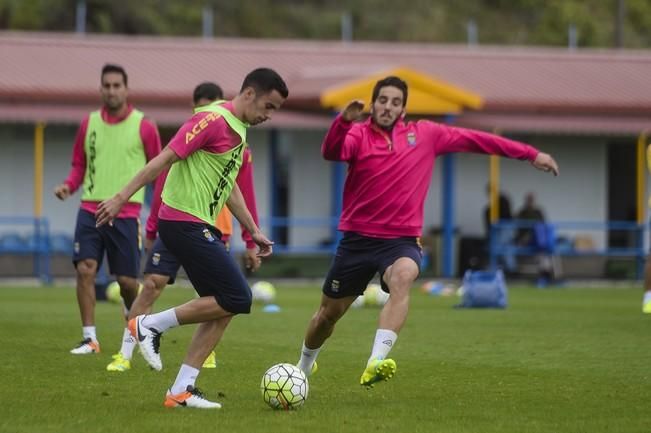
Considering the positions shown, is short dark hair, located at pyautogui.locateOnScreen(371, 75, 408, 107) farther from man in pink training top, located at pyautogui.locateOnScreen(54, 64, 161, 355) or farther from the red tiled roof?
the red tiled roof

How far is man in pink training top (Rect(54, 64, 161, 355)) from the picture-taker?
40.8 ft

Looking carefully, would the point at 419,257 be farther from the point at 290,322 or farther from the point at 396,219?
the point at 290,322

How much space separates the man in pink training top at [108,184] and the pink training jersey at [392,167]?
9.15 feet

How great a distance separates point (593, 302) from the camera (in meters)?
22.3

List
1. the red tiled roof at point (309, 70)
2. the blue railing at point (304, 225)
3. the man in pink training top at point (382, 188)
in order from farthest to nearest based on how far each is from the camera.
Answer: the red tiled roof at point (309, 70), the blue railing at point (304, 225), the man in pink training top at point (382, 188)

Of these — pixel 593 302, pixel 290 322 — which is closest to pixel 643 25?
pixel 593 302

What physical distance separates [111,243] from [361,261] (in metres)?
3.15

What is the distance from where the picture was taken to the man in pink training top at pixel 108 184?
490 inches

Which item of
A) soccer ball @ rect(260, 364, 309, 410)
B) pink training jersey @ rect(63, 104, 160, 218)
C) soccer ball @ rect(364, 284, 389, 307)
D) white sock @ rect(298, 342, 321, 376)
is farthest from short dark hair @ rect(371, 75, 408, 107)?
soccer ball @ rect(364, 284, 389, 307)

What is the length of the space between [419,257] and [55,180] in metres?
21.3

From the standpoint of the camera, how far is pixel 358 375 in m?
11.1

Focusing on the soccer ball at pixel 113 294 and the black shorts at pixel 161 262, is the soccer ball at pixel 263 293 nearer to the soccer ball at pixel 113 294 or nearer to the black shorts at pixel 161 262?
the soccer ball at pixel 113 294

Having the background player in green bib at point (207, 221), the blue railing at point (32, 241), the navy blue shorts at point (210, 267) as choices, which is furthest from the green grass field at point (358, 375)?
the blue railing at point (32, 241)

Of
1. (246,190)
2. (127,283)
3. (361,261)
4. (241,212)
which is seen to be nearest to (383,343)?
(361,261)
